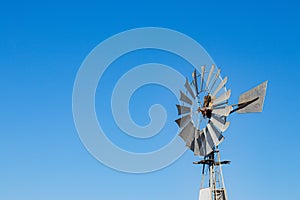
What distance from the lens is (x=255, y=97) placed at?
56.1 ft

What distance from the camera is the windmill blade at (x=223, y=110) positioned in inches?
663

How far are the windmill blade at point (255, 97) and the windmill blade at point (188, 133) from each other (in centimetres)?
244

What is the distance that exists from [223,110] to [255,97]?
4.94ft

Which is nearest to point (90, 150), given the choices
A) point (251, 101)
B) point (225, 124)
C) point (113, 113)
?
point (113, 113)

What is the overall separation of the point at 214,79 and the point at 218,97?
91 centimetres

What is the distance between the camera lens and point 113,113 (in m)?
16.7

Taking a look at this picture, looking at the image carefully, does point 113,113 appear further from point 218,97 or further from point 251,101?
point 251,101

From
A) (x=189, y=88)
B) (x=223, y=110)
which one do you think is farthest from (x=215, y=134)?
(x=189, y=88)

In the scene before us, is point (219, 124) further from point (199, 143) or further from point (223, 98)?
point (199, 143)

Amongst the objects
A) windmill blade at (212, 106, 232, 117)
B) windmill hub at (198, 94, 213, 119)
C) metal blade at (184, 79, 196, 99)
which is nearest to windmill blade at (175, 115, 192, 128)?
windmill hub at (198, 94, 213, 119)

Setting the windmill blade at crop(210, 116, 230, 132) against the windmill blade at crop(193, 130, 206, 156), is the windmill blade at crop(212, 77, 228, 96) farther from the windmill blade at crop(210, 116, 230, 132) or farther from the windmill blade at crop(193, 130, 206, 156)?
the windmill blade at crop(193, 130, 206, 156)

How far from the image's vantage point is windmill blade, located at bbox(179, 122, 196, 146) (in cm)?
1862

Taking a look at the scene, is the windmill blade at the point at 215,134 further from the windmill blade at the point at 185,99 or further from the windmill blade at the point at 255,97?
the windmill blade at the point at 185,99

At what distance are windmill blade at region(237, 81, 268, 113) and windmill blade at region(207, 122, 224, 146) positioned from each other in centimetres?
141
